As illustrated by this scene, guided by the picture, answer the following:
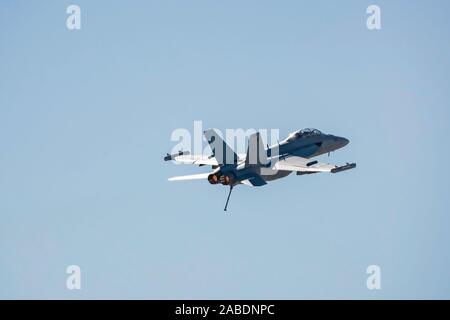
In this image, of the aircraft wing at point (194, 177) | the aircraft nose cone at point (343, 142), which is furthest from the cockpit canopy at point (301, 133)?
the aircraft wing at point (194, 177)

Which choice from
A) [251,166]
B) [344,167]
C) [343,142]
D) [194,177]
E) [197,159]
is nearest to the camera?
[344,167]

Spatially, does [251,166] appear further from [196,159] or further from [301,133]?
[301,133]

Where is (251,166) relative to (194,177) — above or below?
above

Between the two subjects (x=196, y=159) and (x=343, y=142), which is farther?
(x=343, y=142)

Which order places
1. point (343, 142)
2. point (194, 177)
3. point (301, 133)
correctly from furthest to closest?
point (343, 142) < point (301, 133) < point (194, 177)

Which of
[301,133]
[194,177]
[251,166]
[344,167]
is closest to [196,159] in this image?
[194,177]

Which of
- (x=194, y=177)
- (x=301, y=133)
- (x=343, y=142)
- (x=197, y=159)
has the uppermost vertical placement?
(x=301, y=133)
